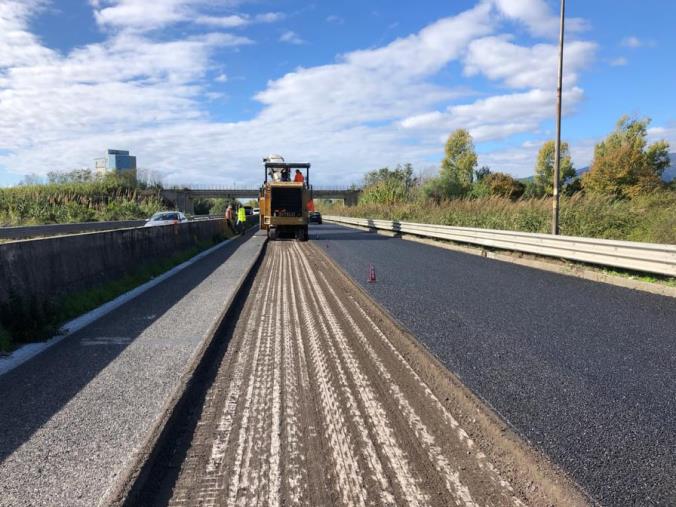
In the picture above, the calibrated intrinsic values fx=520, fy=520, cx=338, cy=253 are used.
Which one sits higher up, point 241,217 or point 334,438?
point 241,217

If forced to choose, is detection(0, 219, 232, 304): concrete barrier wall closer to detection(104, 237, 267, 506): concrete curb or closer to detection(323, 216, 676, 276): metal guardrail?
detection(104, 237, 267, 506): concrete curb

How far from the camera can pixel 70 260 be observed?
8.46m

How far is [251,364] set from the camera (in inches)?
216

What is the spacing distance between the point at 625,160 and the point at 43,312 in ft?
208

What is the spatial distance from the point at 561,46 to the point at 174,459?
16597mm

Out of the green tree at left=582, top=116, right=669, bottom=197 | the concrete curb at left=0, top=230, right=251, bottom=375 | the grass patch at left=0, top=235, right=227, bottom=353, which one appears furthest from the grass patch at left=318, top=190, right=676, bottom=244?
the green tree at left=582, top=116, right=669, bottom=197

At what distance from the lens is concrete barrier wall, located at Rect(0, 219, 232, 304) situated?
22.2ft

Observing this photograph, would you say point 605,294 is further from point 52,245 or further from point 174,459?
point 52,245

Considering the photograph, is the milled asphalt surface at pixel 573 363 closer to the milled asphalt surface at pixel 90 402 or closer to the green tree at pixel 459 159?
the milled asphalt surface at pixel 90 402

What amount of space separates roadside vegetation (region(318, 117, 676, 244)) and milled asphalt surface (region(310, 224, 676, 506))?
5463mm

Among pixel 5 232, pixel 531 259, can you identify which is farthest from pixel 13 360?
pixel 5 232

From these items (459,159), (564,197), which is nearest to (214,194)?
(459,159)

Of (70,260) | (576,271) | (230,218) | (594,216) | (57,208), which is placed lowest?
(576,271)

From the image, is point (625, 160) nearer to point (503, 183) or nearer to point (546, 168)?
point (546, 168)
